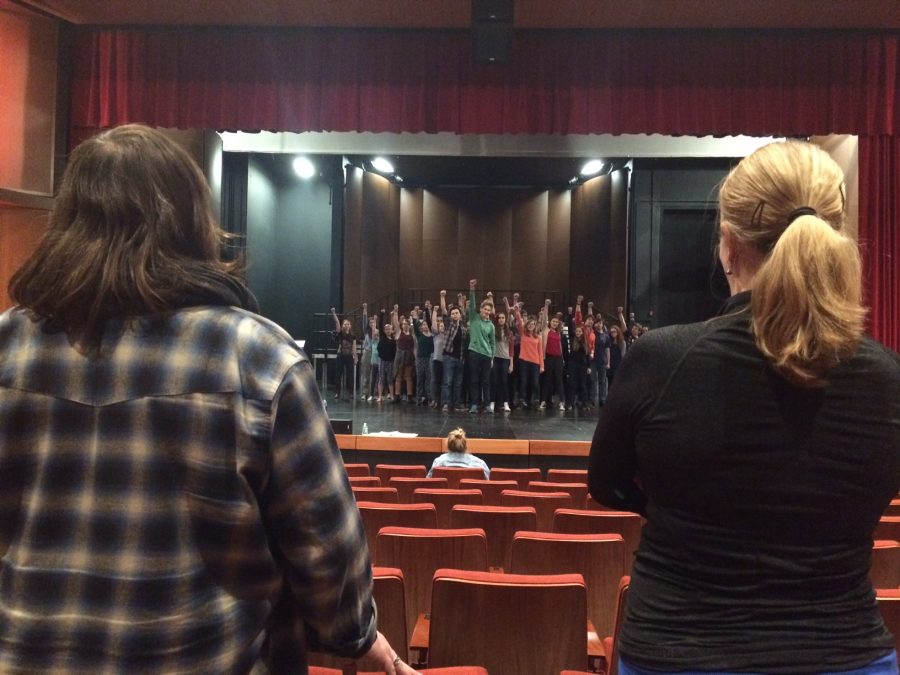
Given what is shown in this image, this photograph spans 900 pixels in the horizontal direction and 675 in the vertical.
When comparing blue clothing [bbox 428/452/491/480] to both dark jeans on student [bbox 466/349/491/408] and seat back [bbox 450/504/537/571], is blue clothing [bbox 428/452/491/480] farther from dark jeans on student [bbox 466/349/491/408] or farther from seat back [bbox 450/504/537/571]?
dark jeans on student [bbox 466/349/491/408]

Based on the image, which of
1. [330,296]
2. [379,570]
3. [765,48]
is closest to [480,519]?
[379,570]

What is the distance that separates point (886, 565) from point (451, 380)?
7944 mm

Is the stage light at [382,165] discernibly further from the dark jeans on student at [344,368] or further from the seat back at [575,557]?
the seat back at [575,557]

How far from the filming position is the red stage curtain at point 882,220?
6508 millimetres

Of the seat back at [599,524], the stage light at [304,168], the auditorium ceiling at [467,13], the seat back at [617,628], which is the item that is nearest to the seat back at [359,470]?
the seat back at [599,524]

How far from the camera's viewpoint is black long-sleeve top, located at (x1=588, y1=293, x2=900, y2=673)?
828mm

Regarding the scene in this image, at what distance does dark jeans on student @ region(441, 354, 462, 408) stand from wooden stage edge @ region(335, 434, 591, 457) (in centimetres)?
338

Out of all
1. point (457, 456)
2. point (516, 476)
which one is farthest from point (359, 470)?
point (516, 476)

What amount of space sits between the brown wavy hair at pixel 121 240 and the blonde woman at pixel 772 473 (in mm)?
590

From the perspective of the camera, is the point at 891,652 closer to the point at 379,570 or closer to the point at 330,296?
the point at 379,570

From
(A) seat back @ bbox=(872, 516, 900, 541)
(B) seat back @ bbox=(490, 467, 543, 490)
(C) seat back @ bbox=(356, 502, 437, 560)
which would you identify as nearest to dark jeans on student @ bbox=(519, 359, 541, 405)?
(B) seat back @ bbox=(490, 467, 543, 490)

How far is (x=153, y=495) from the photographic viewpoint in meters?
0.80

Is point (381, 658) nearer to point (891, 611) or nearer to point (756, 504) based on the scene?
Result: point (756, 504)

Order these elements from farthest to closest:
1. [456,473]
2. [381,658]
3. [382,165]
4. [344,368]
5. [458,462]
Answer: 1. [382,165]
2. [344,368]
3. [458,462]
4. [456,473]
5. [381,658]
